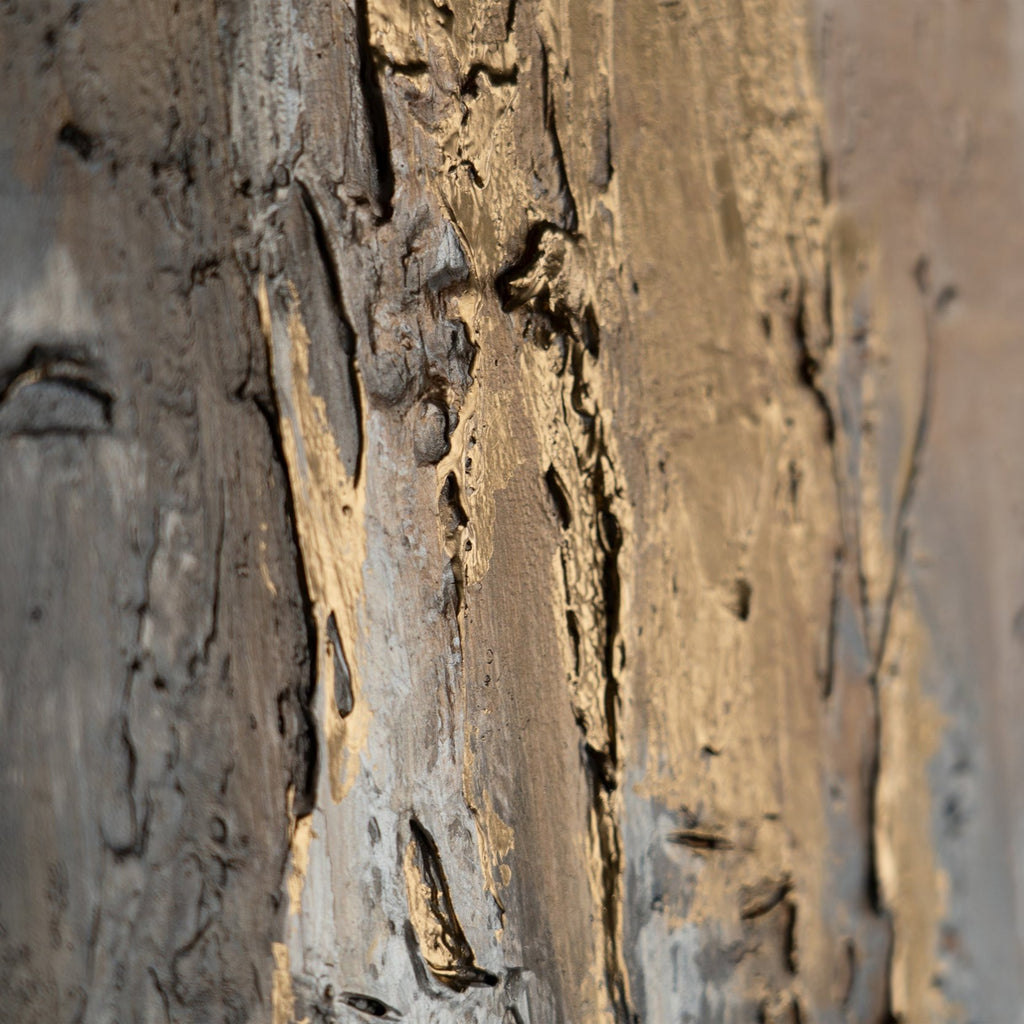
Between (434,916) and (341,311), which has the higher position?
(341,311)

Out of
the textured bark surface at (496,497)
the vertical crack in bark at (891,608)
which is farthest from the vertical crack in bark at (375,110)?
the vertical crack in bark at (891,608)

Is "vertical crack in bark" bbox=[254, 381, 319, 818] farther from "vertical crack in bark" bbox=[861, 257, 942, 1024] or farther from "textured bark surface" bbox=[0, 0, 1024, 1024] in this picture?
"vertical crack in bark" bbox=[861, 257, 942, 1024]

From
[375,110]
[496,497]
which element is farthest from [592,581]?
[375,110]

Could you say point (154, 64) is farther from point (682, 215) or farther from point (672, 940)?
point (672, 940)

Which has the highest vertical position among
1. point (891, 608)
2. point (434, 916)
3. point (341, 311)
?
point (341, 311)

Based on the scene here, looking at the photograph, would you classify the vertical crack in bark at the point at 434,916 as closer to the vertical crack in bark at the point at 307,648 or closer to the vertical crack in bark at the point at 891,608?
the vertical crack in bark at the point at 307,648

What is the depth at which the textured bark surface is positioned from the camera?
0.29m

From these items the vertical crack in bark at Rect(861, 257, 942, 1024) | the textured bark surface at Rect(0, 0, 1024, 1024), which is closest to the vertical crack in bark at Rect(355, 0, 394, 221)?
the textured bark surface at Rect(0, 0, 1024, 1024)

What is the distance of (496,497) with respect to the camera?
1.04 feet

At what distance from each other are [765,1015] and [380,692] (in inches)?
8.2

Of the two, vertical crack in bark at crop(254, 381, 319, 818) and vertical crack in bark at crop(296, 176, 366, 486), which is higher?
vertical crack in bark at crop(296, 176, 366, 486)

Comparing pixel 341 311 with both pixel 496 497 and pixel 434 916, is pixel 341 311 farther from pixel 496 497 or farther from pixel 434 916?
pixel 434 916

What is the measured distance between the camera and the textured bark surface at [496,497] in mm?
295

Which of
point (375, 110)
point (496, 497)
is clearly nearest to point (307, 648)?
point (496, 497)
